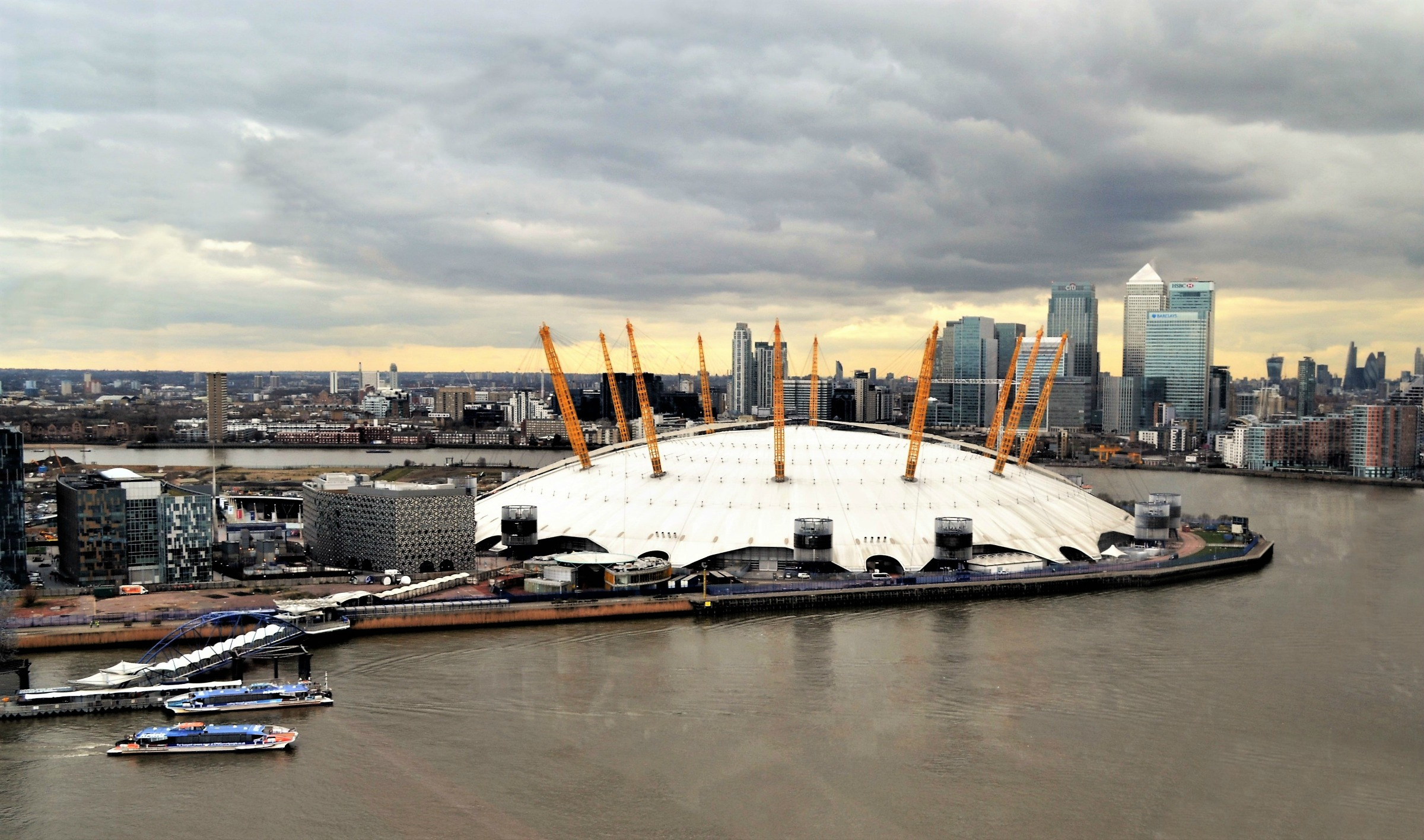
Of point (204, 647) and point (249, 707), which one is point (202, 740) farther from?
point (204, 647)

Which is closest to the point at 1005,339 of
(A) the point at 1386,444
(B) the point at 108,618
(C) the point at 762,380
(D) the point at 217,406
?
(C) the point at 762,380

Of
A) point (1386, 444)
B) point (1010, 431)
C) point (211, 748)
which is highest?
point (1010, 431)

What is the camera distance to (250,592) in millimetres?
21750

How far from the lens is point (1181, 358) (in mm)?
101562

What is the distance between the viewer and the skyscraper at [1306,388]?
83312 millimetres

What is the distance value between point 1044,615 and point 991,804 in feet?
32.0

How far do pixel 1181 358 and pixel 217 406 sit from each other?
272 ft

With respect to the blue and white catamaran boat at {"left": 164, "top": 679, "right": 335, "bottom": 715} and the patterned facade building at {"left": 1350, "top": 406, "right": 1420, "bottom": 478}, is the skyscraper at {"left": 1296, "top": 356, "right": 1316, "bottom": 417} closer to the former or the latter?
the patterned facade building at {"left": 1350, "top": 406, "right": 1420, "bottom": 478}

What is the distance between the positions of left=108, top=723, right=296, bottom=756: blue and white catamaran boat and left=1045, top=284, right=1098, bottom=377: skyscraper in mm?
107450

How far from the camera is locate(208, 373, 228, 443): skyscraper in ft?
173

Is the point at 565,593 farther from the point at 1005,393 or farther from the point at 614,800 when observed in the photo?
the point at 1005,393

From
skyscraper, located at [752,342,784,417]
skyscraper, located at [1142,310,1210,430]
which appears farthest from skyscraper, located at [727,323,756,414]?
skyscraper, located at [1142,310,1210,430]

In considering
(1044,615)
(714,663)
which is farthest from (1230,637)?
(714,663)

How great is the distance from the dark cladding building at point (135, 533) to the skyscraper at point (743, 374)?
7356 cm
